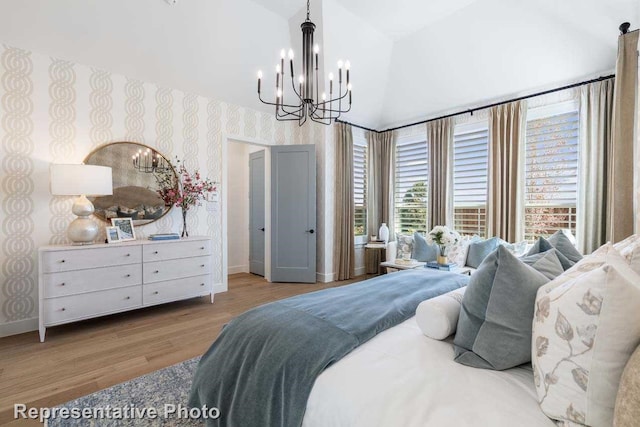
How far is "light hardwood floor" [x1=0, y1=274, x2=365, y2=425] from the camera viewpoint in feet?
6.49

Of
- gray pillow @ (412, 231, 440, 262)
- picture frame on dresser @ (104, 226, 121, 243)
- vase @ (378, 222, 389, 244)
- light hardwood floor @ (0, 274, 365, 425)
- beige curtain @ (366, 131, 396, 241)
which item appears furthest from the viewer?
beige curtain @ (366, 131, 396, 241)

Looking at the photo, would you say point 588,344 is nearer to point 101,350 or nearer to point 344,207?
point 101,350

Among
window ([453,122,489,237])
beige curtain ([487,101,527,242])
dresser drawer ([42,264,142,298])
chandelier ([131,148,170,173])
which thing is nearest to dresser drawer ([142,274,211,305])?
dresser drawer ([42,264,142,298])

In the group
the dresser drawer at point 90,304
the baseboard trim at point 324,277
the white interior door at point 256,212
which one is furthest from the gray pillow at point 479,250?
the dresser drawer at point 90,304

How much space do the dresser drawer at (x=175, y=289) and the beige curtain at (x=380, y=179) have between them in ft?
9.97

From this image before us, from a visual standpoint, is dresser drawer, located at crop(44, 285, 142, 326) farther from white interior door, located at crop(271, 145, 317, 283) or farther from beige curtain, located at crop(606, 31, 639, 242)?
beige curtain, located at crop(606, 31, 639, 242)

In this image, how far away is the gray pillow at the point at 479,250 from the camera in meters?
3.70

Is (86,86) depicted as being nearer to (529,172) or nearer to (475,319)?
(475,319)

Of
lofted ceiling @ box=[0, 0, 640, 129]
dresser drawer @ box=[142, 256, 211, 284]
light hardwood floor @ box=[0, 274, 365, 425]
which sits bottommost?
light hardwood floor @ box=[0, 274, 365, 425]

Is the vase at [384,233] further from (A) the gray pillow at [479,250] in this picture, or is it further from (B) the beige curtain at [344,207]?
(A) the gray pillow at [479,250]

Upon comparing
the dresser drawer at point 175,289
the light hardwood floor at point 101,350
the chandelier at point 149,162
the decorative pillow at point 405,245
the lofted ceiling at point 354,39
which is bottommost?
the light hardwood floor at point 101,350

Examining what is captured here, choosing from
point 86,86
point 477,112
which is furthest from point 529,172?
point 86,86

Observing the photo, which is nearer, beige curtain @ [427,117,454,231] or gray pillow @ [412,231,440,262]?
gray pillow @ [412,231,440,262]

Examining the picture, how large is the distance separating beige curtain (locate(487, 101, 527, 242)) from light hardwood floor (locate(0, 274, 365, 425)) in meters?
3.42
